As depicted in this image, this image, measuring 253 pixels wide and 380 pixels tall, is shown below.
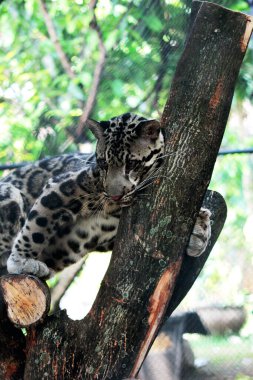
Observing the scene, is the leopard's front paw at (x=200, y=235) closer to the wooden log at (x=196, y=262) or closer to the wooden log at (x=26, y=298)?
the wooden log at (x=196, y=262)

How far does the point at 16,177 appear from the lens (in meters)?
4.08

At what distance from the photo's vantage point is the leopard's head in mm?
2984

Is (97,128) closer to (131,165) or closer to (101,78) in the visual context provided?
(131,165)

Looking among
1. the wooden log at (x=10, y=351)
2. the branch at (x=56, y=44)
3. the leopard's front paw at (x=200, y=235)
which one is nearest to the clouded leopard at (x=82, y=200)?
the leopard's front paw at (x=200, y=235)

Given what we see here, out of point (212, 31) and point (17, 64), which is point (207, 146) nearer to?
point (212, 31)

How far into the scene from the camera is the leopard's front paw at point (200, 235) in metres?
3.30

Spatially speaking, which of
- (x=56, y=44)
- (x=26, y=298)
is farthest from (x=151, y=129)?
(x=56, y=44)

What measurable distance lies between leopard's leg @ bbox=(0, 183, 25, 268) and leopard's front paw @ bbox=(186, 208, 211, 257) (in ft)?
3.56

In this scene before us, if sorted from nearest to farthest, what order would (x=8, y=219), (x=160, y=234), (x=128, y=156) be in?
(x=160, y=234), (x=128, y=156), (x=8, y=219)

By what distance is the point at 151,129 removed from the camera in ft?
9.98

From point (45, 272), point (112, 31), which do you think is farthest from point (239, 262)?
point (45, 272)

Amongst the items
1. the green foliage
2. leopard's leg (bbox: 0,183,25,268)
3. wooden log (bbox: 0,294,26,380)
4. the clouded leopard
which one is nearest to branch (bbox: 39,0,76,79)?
the green foliage

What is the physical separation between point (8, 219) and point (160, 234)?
4.34ft

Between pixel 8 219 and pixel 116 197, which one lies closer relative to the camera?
pixel 116 197
